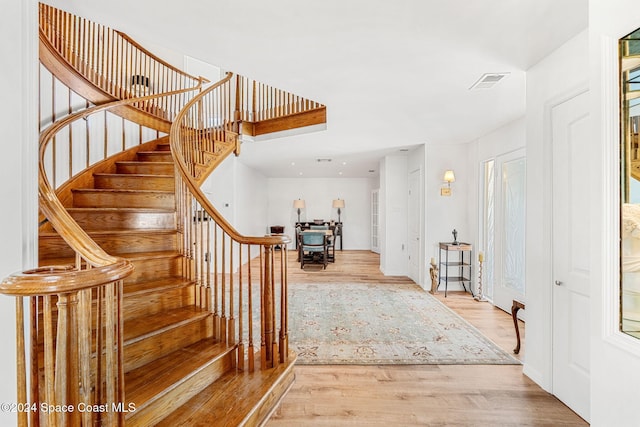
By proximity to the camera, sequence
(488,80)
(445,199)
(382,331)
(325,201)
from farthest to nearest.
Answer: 1. (325,201)
2. (445,199)
3. (382,331)
4. (488,80)

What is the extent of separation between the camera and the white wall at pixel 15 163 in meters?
1.17

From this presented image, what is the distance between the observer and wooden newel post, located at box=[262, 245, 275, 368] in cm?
221

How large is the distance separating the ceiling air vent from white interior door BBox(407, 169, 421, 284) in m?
2.81

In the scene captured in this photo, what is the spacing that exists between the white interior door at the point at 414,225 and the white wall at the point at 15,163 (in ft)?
17.3

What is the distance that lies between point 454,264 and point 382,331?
2.23 meters

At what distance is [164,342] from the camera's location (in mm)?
1989

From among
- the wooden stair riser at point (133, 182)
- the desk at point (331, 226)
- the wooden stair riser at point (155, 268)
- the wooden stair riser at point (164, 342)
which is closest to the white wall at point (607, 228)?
the wooden stair riser at point (164, 342)

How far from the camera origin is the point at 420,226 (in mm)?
5445

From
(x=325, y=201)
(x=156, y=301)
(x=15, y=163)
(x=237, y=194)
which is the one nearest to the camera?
(x=15, y=163)

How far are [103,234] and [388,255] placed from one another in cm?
506

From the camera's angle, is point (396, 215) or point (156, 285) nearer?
point (156, 285)

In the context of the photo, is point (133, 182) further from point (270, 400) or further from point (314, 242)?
point (314, 242)

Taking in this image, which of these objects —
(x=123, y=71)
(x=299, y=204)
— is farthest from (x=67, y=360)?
(x=299, y=204)

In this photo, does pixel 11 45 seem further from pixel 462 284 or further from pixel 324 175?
pixel 324 175
